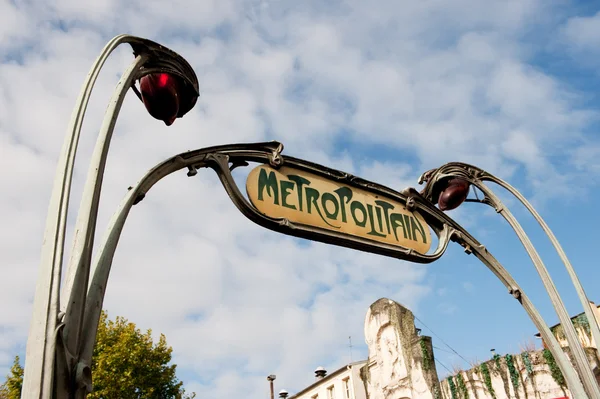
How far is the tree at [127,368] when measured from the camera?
19.2 metres

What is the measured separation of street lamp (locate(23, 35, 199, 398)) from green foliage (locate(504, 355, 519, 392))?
1389 centimetres

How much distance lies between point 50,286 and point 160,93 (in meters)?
1.58

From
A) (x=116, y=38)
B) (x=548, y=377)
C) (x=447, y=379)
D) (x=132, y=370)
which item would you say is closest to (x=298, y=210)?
(x=116, y=38)

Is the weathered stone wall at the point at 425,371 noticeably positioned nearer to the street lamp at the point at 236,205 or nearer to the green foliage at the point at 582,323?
the green foliage at the point at 582,323

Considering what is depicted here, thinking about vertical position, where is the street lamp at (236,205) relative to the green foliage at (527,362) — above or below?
below

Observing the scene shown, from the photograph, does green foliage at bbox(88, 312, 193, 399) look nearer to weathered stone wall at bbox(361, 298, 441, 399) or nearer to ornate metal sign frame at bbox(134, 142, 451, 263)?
weathered stone wall at bbox(361, 298, 441, 399)

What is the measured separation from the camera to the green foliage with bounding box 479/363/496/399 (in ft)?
49.3

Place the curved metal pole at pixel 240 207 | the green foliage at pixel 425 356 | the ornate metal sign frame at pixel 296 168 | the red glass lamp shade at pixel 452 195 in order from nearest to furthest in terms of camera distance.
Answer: the curved metal pole at pixel 240 207 < the ornate metal sign frame at pixel 296 168 < the red glass lamp shade at pixel 452 195 < the green foliage at pixel 425 356

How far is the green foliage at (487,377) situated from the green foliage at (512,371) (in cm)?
69

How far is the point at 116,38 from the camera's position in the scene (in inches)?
131

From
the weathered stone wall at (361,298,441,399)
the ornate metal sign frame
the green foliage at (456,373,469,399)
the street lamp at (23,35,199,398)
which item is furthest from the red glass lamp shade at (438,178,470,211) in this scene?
the weathered stone wall at (361,298,441,399)

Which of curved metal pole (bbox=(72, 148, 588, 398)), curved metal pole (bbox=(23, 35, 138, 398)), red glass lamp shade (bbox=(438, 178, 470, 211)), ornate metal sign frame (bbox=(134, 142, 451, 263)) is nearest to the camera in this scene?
curved metal pole (bbox=(23, 35, 138, 398))

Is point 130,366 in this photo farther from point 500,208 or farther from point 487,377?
point 500,208

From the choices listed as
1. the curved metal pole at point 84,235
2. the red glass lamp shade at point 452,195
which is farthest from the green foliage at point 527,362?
the curved metal pole at point 84,235
